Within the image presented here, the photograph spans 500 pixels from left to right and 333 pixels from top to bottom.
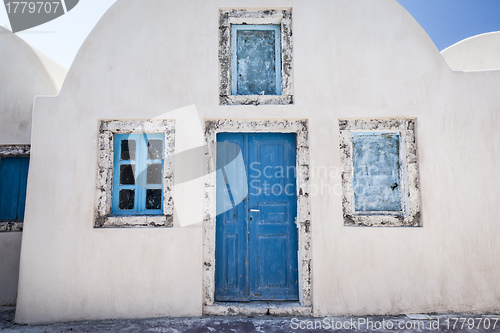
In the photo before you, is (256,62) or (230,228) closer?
(230,228)

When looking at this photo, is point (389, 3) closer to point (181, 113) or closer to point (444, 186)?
point (444, 186)

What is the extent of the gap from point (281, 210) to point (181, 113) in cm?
188

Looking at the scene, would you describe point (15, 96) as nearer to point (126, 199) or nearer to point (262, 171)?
point (126, 199)

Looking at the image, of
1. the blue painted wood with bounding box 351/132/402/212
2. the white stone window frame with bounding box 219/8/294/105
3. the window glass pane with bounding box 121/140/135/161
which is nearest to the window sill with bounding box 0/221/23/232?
the window glass pane with bounding box 121/140/135/161

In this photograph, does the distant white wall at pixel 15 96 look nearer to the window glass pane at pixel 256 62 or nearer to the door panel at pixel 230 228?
the door panel at pixel 230 228

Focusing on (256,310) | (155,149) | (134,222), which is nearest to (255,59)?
(155,149)

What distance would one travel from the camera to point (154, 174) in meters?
4.27

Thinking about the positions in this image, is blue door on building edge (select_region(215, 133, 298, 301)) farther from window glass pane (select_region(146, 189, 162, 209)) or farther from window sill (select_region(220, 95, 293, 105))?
window glass pane (select_region(146, 189, 162, 209))

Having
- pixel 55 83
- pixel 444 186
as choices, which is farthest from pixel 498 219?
pixel 55 83

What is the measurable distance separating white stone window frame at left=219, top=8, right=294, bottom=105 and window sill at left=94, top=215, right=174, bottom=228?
68.7 inches

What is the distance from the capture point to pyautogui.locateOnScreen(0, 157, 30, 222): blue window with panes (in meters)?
4.89

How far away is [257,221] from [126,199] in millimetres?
1800

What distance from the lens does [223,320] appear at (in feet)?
12.4

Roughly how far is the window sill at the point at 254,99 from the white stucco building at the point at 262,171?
0.8 inches
